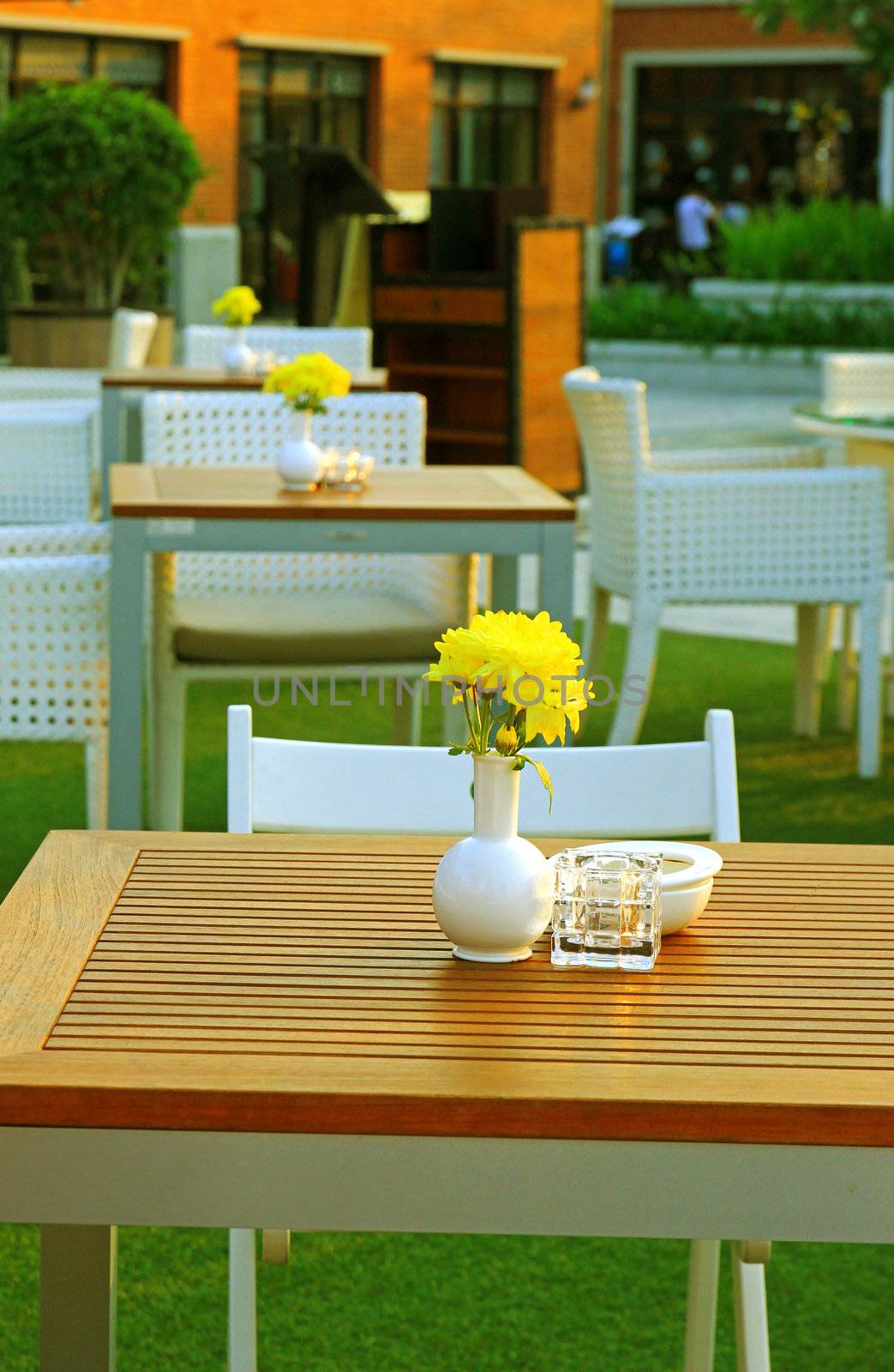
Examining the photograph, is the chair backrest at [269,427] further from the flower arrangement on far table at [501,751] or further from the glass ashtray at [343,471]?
the flower arrangement on far table at [501,751]

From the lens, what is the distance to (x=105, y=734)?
3.73 m

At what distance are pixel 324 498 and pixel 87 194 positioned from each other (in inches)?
317

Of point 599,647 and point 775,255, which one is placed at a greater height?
point 775,255

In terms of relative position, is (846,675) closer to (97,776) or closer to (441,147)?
(97,776)

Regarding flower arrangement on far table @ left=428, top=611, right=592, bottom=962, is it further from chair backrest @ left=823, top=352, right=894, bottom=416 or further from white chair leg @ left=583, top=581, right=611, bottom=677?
chair backrest @ left=823, top=352, right=894, bottom=416

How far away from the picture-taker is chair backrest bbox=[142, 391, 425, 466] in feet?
15.8

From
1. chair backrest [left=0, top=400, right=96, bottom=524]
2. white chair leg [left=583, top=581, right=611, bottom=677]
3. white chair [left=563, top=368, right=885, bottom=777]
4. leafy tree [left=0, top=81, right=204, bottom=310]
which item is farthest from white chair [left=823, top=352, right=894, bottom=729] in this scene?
leafy tree [left=0, top=81, right=204, bottom=310]

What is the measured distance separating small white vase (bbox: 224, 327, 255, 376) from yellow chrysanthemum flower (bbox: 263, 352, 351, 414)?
2.70 metres

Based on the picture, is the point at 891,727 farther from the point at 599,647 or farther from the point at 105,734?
the point at 105,734

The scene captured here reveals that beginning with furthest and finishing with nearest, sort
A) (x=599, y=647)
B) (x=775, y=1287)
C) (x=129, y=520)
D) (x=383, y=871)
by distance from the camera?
(x=599, y=647) → (x=129, y=520) → (x=775, y=1287) → (x=383, y=871)

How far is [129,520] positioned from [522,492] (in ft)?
2.69

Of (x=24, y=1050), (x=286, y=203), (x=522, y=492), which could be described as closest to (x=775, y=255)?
(x=286, y=203)

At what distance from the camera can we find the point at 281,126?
2067 centimetres

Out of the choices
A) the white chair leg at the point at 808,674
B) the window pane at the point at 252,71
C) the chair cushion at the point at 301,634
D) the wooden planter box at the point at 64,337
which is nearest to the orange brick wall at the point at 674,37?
the window pane at the point at 252,71
